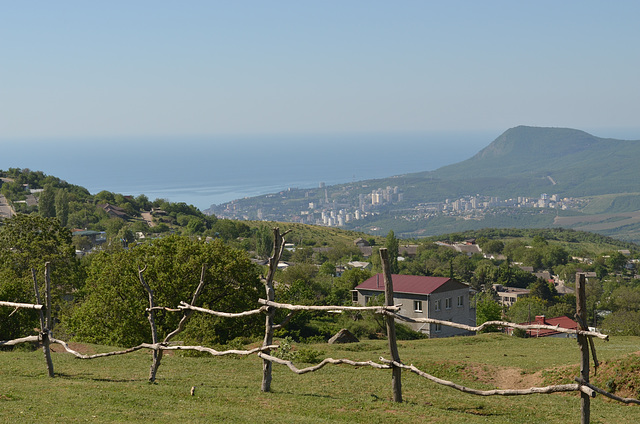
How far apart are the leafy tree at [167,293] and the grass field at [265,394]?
20.4 feet

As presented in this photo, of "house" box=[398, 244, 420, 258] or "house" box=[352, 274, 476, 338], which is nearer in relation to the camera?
"house" box=[352, 274, 476, 338]

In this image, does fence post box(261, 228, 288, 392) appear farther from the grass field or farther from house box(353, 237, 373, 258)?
house box(353, 237, 373, 258)

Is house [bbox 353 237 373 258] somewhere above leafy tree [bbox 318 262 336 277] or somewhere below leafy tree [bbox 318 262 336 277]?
below

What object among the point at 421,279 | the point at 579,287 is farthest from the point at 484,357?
the point at 421,279

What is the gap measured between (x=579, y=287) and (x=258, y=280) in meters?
23.2

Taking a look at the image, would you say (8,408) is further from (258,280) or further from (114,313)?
(258,280)

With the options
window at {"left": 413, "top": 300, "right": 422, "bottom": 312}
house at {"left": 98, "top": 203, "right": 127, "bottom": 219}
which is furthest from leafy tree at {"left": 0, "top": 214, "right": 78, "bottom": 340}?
house at {"left": 98, "top": 203, "right": 127, "bottom": 219}

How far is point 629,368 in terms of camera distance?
1678 cm

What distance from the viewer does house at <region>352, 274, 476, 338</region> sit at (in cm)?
4819

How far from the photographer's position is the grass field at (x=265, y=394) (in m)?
11.0

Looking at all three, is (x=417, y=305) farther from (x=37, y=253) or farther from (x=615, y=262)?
(x=615, y=262)

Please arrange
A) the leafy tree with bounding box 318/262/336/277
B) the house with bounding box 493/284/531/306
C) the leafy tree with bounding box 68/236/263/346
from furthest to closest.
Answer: the house with bounding box 493/284/531/306
the leafy tree with bounding box 318/262/336/277
the leafy tree with bounding box 68/236/263/346

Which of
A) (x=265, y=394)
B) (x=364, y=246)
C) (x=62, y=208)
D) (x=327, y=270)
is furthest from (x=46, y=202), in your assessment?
(x=265, y=394)

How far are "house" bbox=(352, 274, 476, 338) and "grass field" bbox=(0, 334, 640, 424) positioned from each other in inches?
1041
